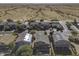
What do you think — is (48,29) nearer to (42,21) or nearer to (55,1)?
(42,21)

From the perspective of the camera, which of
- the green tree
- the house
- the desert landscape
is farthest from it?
the desert landscape

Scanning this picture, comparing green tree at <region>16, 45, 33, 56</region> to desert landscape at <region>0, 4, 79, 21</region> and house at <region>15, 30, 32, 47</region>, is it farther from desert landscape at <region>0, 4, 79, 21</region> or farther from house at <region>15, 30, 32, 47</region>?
desert landscape at <region>0, 4, 79, 21</region>

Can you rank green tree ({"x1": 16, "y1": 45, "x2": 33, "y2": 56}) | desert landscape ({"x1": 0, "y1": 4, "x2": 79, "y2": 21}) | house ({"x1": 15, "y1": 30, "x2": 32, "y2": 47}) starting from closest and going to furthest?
green tree ({"x1": 16, "y1": 45, "x2": 33, "y2": 56}) < house ({"x1": 15, "y1": 30, "x2": 32, "y2": 47}) < desert landscape ({"x1": 0, "y1": 4, "x2": 79, "y2": 21})

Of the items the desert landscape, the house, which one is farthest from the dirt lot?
the desert landscape

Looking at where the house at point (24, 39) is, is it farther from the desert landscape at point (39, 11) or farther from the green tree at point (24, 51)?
the desert landscape at point (39, 11)

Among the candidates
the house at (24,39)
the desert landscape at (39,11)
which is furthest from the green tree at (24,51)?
the desert landscape at (39,11)

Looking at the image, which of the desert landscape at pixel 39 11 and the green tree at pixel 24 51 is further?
the desert landscape at pixel 39 11

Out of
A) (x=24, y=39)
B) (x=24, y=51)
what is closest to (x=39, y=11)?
(x=24, y=39)
